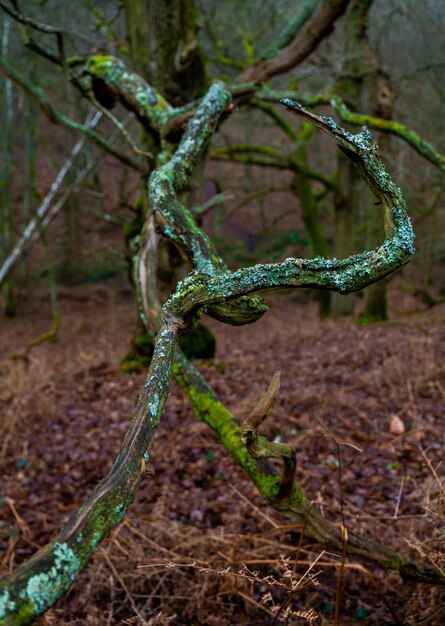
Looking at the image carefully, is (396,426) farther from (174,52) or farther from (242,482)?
(174,52)

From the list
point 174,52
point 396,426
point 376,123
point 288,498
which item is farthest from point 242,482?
point 174,52

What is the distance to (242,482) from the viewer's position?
411cm

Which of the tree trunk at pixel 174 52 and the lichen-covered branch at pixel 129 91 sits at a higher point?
the tree trunk at pixel 174 52

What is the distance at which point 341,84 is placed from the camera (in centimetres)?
1187

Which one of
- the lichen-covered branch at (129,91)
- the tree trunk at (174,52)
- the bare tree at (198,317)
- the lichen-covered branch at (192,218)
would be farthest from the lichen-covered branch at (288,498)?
the tree trunk at (174,52)

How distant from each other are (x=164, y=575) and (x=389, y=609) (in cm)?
115

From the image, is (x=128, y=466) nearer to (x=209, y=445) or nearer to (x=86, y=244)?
(x=209, y=445)

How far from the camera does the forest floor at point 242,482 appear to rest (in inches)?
104

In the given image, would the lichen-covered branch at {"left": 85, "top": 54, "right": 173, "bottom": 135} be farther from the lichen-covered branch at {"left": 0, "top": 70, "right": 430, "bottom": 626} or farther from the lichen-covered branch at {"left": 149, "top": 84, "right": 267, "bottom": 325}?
the lichen-covered branch at {"left": 0, "top": 70, "right": 430, "bottom": 626}

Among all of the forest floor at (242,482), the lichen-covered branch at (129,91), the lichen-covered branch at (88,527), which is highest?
the lichen-covered branch at (129,91)

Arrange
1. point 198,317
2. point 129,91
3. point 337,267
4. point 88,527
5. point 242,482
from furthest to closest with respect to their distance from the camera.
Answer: point 242,482 < point 129,91 < point 198,317 < point 337,267 < point 88,527

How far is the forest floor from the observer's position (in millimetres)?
2639

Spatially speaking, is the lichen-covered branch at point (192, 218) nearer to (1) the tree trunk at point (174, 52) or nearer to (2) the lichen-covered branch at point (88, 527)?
(2) the lichen-covered branch at point (88, 527)

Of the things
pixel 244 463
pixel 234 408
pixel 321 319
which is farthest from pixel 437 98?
pixel 244 463
